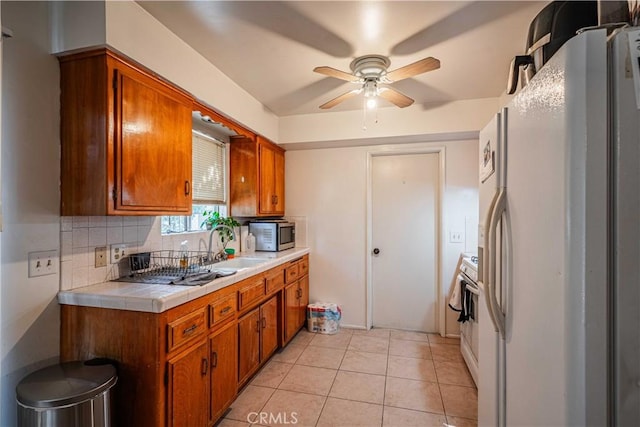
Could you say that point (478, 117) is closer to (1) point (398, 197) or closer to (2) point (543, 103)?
(1) point (398, 197)

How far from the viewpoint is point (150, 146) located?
5.71 feet

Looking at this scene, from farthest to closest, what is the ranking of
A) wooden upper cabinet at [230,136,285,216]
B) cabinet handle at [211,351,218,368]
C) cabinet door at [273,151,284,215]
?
cabinet door at [273,151,284,215], wooden upper cabinet at [230,136,285,216], cabinet handle at [211,351,218,368]

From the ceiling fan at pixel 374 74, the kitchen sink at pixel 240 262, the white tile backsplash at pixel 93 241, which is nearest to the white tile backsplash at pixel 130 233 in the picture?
the white tile backsplash at pixel 93 241

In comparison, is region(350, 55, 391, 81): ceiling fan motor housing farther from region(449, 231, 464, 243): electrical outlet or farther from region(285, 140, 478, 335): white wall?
region(449, 231, 464, 243): electrical outlet

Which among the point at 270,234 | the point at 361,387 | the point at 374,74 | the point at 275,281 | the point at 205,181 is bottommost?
the point at 361,387

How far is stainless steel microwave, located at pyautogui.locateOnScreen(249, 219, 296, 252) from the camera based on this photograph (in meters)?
3.19

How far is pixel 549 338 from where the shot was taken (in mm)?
778

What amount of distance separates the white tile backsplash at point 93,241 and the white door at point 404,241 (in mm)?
2331

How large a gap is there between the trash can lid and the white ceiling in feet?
6.09

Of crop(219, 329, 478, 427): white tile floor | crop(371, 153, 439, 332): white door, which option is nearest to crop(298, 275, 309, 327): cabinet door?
crop(219, 329, 478, 427): white tile floor

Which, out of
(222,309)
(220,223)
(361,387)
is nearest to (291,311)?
(361,387)

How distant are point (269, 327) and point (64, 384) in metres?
1.51

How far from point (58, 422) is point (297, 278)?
7.22 feet

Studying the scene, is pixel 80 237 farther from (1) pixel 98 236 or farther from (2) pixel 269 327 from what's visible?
(2) pixel 269 327
